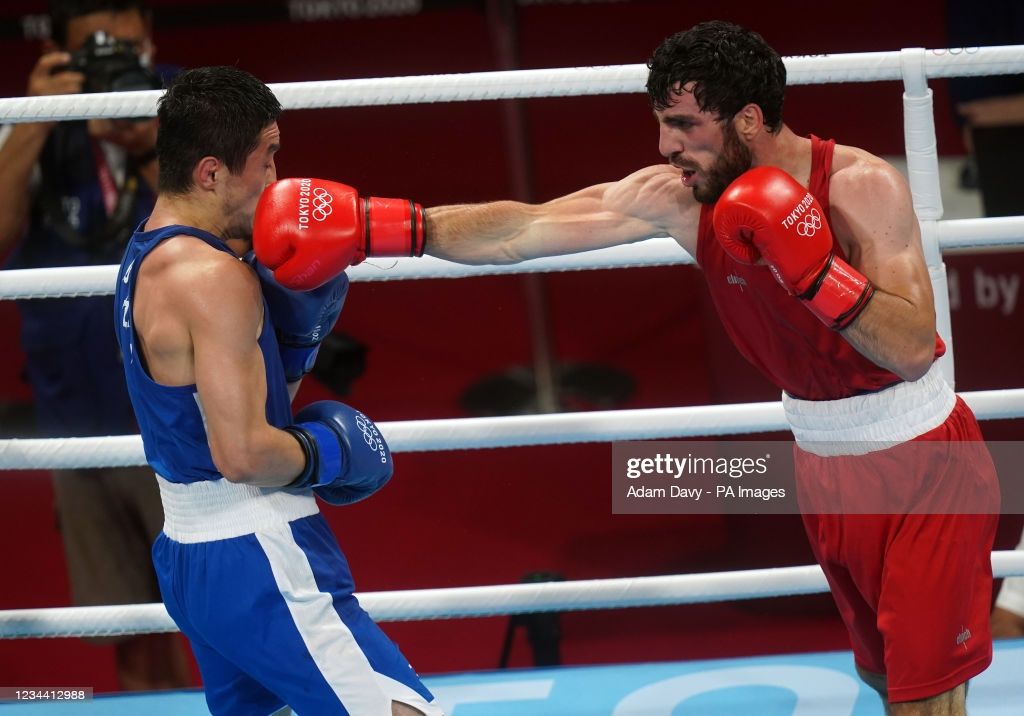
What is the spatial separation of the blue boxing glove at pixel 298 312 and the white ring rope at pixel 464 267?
1.00ft

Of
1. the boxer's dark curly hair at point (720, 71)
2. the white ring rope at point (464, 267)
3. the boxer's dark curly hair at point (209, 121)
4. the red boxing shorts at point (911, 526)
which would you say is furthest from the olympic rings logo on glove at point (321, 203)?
the red boxing shorts at point (911, 526)

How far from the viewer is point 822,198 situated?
1954 mm

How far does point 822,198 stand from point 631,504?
0.82m

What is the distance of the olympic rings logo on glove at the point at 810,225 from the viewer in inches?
71.2

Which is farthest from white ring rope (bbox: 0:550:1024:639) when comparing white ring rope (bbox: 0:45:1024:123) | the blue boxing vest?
white ring rope (bbox: 0:45:1024:123)

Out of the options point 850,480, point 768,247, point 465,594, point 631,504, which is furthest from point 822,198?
point 465,594

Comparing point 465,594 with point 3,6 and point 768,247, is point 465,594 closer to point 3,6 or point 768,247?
point 768,247

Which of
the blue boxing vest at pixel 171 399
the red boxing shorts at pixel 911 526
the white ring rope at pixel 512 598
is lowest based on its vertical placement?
the white ring rope at pixel 512 598

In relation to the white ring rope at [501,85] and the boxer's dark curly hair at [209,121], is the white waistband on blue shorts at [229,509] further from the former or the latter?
the white ring rope at [501,85]

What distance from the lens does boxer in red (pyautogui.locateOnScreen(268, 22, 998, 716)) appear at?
6.06 feet

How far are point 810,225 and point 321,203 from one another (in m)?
0.71

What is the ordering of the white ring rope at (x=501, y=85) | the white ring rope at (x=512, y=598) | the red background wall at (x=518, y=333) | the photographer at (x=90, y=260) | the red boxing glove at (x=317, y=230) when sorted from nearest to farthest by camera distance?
the red boxing glove at (x=317, y=230) < the white ring rope at (x=501, y=85) < the white ring rope at (x=512, y=598) < the photographer at (x=90, y=260) < the red background wall at (x=518, y=333)

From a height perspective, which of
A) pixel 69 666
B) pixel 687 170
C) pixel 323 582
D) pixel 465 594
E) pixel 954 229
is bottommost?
pixel 69 666

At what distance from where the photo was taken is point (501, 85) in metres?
2.30
